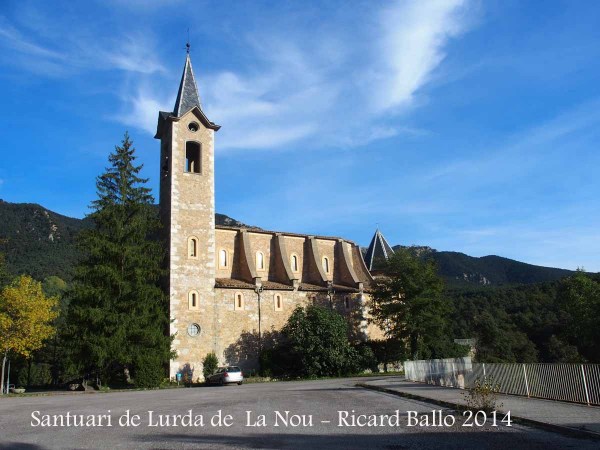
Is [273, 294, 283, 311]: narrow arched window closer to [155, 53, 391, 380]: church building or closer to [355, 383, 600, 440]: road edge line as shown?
[155, 53, 391, 380]: church building

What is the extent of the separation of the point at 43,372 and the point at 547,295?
239ft

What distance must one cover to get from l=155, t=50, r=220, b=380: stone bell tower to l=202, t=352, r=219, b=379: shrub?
14.1 inches

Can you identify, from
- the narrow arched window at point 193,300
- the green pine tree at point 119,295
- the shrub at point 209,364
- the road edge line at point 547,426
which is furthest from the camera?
the narrow arched window at point 193,300

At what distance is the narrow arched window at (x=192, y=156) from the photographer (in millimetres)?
42250

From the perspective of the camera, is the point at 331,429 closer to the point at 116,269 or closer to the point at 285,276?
the point at 116,269

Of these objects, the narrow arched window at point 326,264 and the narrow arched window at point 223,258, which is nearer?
the narrow arched window at point 223,258

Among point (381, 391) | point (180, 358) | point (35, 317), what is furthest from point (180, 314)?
point (381, 391)

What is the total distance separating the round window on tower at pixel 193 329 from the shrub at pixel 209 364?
175 cm

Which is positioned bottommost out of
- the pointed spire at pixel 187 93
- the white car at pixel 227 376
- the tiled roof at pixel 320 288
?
the white car at pixel 227 376

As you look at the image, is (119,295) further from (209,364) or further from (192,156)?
(192,156)

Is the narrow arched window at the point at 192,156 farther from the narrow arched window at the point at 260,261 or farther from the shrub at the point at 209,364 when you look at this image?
the shrub at the point at 209,364

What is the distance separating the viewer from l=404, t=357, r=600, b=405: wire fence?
47.4 feet

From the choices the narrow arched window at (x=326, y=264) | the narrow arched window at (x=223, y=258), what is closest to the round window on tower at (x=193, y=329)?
the narrow arched window at (x=223, y=258)

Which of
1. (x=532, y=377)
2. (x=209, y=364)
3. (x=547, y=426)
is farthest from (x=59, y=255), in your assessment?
(x=547, y=426)
